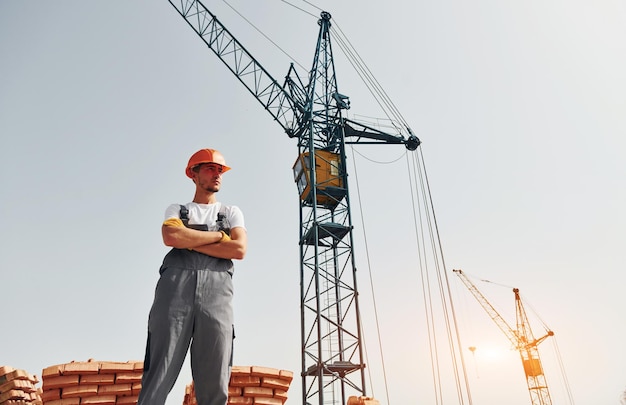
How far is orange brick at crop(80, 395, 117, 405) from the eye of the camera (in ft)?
14.3

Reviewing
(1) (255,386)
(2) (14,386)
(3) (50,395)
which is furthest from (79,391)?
(1) (255,386)

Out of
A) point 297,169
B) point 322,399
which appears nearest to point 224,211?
point 322,399

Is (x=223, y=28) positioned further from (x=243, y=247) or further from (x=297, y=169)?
(x=243, y=247)

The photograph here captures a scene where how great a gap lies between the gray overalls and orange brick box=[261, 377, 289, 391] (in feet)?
8.56

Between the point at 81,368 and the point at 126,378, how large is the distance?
46 centimetres

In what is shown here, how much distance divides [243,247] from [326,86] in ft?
66.3

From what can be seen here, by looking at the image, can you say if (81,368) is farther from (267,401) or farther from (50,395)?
(267,401)

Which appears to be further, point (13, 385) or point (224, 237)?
point (13, 385)

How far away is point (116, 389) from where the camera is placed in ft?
14.8

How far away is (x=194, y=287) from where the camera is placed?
7.52ft

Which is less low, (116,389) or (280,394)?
(116,389)

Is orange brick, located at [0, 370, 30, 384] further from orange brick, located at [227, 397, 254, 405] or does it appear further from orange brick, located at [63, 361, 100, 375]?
orange brick, located at [227, 397, 254, 405]

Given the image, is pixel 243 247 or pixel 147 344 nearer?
pixel 147 344

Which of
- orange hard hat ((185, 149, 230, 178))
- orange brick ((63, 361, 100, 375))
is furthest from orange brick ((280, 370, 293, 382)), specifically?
orange hard hat ((185, 149, 230, 178))
